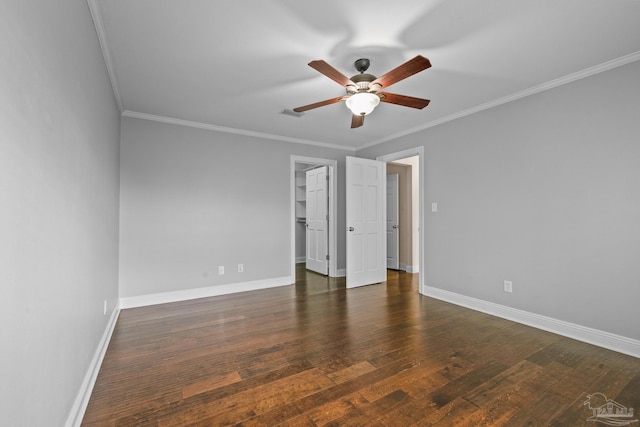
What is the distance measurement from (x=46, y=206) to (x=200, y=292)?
3190mm

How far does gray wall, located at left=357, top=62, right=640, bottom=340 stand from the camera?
2518 millimetres

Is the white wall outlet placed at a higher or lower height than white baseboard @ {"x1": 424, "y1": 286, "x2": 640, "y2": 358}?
higher

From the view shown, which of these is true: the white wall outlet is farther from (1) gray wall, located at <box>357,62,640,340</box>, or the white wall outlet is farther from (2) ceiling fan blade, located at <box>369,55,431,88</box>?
(2) ceiling fan blade, located at <box>369,55,431,88</box>

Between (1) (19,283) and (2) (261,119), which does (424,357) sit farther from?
(2) (261,119)

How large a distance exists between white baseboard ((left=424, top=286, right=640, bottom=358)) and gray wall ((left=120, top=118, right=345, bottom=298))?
265cm

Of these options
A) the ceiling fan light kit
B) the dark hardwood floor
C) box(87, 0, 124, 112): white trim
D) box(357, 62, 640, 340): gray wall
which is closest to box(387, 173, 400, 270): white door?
box(357, 62, 640, 340): gray wall

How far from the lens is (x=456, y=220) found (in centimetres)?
385

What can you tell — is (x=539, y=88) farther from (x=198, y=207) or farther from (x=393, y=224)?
(x=198, y=207)

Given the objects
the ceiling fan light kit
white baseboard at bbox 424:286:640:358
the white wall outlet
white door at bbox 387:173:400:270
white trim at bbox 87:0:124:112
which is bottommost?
white baseboard at bbox 424:286:640:358

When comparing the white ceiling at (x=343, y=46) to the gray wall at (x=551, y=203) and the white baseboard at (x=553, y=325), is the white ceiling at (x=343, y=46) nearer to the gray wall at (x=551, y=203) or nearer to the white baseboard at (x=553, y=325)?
the gray wall at (x=551, y=203)

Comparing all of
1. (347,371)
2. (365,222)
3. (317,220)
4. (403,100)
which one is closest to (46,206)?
(347,371)

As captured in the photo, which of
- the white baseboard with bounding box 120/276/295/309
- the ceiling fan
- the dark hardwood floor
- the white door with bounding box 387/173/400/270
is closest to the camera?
the dark hardwood floor

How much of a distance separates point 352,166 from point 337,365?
10.2 feet

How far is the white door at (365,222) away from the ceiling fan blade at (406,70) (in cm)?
234
